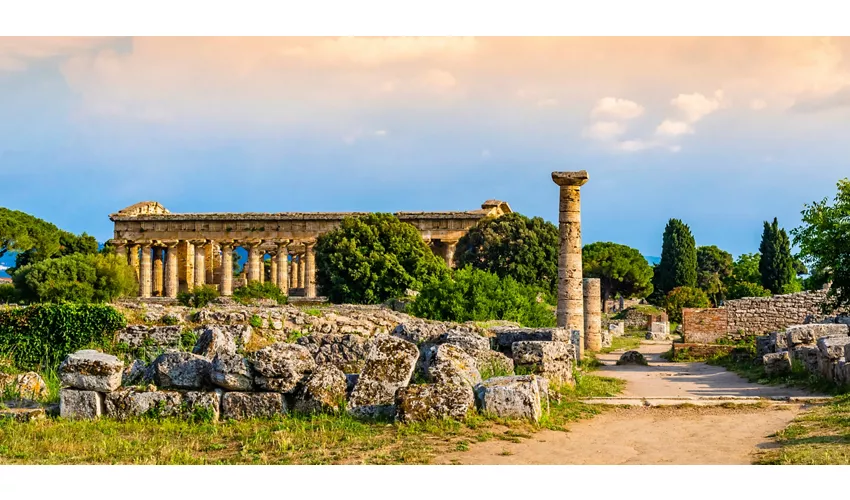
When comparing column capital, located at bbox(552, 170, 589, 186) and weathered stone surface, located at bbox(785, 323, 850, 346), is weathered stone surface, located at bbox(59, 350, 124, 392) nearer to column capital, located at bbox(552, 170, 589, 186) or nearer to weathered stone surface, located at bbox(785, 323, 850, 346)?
weathered stone surface, located at bbox(785, 323, 850, 346)

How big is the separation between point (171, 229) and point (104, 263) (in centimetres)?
1563

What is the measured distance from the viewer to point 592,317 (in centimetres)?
3150

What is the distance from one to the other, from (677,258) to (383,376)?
201ft

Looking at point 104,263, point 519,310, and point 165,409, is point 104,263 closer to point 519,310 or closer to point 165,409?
point 519,310

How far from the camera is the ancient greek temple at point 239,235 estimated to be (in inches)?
2405

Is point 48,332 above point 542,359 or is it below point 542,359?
above

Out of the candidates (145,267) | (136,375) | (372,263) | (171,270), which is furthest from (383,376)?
(145,267)

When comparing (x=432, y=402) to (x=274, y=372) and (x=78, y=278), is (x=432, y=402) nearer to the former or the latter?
(x=274, y=372)

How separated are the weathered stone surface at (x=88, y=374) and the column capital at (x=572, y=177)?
1770cm

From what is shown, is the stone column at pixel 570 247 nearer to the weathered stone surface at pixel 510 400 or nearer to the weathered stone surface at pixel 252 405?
the weathered stone surface at pixel 510 400

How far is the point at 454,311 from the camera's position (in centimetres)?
2403

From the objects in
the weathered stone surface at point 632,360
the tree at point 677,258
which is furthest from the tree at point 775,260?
the weathered stone surface at point 632,360

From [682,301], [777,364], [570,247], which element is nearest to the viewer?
[777,364]

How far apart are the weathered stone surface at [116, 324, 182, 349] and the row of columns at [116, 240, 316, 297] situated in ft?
→ 138
